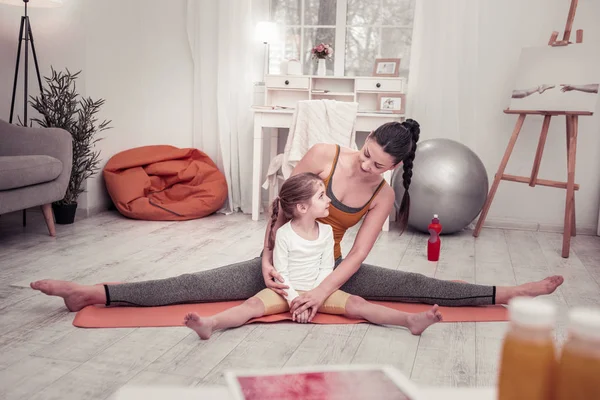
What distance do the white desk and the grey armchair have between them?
126cm

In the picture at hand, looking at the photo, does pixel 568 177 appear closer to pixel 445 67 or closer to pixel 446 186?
pixel 446 186

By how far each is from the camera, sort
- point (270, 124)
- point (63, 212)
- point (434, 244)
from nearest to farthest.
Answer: point (434, 244)
point (63, 212)
point (270, 124)

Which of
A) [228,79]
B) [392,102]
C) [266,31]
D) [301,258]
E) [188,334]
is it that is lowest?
[188,334]

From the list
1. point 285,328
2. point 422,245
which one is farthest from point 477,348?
point 422,245

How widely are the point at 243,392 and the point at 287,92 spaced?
410 centimetres

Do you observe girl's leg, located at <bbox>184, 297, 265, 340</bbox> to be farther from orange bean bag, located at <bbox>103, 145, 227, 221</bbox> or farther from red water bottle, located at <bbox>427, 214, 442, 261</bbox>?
orange bean bag, located at <bbox>103, 145, 227, 221</bbox>

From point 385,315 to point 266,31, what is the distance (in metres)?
2.91

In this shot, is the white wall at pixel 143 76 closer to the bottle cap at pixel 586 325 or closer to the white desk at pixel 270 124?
the white desk at pixel 270 124

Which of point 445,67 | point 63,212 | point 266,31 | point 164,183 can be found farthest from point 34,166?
point 445,67

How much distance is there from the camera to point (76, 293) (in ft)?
7.02

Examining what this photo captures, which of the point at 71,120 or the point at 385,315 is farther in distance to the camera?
the point at 71,120

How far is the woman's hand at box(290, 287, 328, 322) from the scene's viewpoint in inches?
83.5

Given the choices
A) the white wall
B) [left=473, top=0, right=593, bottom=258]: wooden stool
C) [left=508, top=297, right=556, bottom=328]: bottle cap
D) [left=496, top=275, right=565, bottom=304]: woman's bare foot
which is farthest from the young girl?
the white wall

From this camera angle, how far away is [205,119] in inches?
187
